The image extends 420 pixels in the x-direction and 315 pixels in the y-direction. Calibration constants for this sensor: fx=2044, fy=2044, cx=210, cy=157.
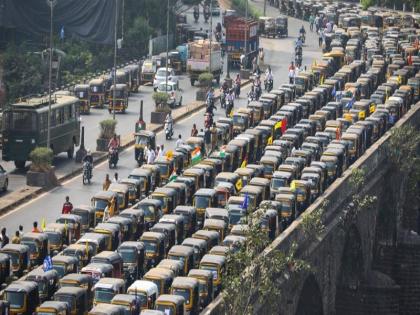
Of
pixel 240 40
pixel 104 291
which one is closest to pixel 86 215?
pixel 104 291

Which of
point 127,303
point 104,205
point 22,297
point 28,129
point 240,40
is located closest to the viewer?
point 127,303

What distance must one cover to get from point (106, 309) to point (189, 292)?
18.3ft

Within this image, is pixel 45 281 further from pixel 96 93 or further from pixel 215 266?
pixel 96 93

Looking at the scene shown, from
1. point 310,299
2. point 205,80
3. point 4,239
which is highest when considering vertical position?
point 4,239

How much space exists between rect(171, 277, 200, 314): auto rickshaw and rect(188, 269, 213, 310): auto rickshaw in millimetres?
820

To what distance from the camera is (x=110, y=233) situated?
80250 millimetres

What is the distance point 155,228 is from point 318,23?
329 ft

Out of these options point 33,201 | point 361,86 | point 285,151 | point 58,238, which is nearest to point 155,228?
point 58,238

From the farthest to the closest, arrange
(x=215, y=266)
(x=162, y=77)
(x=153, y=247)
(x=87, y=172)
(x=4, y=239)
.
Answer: (x=162, y=77) → (x=87, y=172) → (x=153, y=247) → (x=4, y=239) → (x=215, y=266)

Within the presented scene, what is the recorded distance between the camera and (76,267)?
75750 millimetres

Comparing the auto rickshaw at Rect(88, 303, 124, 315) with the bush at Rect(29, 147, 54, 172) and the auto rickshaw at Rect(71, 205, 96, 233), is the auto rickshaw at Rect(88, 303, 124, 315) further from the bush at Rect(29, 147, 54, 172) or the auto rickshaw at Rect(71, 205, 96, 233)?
the bush at Rect(29, 147, 54, 172)

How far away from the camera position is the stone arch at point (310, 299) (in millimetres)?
88688

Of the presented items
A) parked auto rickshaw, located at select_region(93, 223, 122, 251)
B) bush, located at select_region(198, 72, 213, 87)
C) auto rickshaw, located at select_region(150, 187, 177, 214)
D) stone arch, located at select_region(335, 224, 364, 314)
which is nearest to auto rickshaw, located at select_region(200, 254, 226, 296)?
parked auto rickshaw, located at select_region(93, 223, 122, 251)

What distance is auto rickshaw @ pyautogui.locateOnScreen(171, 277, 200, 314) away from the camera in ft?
239
